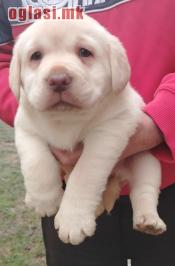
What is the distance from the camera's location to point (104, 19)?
6.69 ft

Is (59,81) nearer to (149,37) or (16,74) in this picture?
(16,74)

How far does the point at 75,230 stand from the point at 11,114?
0.60m

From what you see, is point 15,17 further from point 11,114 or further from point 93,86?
point 93,86

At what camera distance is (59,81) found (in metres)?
1.65

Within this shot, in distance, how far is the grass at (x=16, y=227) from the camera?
3.49 metres

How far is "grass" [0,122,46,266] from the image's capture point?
3.49 metres

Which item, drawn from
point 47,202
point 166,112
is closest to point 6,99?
point 47,202

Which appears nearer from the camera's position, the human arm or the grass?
the human arm

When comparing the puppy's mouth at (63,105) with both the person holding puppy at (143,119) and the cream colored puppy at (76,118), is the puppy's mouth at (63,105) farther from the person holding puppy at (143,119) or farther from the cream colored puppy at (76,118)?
the person holding puppy at (143,119)

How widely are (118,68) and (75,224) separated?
0.48m

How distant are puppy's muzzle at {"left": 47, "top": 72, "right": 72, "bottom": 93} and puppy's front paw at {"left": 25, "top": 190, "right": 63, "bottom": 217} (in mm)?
377

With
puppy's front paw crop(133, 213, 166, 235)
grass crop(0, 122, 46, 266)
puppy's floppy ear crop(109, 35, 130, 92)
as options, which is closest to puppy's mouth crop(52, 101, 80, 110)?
puppy's floppy ear crop(109, 35, 130, 92)

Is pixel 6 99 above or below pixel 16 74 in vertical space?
below

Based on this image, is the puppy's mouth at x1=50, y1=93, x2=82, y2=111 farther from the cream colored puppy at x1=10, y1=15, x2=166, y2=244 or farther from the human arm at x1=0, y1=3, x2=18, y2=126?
the human arm at x1=0, y1=3, x2=18, y2=126
